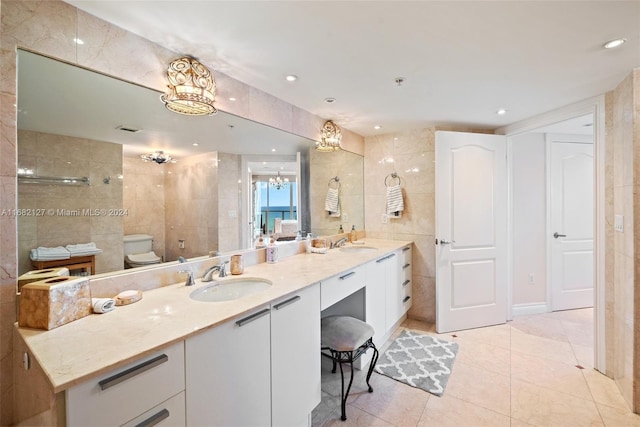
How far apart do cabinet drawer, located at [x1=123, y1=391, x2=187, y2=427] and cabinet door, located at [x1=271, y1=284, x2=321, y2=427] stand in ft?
1.43

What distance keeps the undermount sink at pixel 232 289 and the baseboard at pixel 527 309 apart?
303 cm

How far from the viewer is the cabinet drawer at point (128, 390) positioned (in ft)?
2.40

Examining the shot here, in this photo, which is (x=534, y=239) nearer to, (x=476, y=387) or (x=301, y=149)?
(x=476, y=387)

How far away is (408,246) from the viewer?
3.02 metres

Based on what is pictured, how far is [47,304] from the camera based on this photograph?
98 cm

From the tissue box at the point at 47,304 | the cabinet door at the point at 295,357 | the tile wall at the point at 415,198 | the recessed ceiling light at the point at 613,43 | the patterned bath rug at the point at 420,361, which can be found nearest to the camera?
the tissue box at the point at 47,304

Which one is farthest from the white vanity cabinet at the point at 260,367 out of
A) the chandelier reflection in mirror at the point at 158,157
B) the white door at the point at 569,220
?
the white door at the point at 569,220

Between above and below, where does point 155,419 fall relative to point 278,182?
below

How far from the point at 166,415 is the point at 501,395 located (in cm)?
208

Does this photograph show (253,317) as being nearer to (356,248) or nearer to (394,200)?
(356,248)

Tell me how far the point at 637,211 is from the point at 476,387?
1.54m

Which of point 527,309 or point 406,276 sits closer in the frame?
point 406,276

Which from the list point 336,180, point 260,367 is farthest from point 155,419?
point 336,180

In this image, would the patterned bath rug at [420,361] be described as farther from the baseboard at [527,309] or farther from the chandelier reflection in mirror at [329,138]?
the chandelier reflection in mirror at [329,138]
